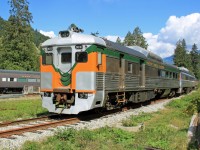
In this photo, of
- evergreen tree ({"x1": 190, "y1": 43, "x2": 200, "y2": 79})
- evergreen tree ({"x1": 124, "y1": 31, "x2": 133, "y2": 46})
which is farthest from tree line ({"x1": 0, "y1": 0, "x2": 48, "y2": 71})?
evergreen tree ({"x1": 190, "y1": 43, "x2": 200, "y2": 79})

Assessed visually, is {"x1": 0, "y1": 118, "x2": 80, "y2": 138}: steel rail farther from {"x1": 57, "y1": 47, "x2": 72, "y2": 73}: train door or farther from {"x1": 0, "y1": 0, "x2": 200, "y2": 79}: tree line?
{"x1": 0, "y1": 0, "x2": 200, "y2": 79}: tree line

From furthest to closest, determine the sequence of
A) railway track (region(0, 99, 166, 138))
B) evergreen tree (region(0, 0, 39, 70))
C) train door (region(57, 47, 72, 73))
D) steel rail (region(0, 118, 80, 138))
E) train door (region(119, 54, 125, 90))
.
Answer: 1. evergreen tree (region(0, 0, 39, 70))
2. train door (region(119, 54, 125, 90))
3. train door (region(57, 47, 72, 73))
4. railway track (region(0, 99, 166, 138))
5. steel rail (region(0, 118, 80, 138))

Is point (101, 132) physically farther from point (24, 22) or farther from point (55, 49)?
point (24, 22)

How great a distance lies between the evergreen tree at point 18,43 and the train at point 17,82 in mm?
13104

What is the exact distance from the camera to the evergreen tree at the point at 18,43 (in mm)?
60812

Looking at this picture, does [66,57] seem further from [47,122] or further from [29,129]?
[29,129]

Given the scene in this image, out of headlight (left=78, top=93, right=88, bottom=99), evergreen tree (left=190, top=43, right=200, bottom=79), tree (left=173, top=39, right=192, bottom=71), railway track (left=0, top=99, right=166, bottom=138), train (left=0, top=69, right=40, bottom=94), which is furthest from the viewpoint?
evergreen tree (left=190, top=43, right=200, bottom=79)

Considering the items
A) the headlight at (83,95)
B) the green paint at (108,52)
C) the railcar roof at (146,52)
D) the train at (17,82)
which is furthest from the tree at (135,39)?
the headlight at (83,95)

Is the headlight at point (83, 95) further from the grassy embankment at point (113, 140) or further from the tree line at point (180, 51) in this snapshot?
the tree line at point (180, 51)

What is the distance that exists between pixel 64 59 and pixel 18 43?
159 feet

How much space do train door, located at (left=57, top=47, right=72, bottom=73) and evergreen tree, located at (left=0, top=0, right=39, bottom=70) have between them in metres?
47.7

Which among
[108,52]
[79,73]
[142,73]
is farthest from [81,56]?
[142,73]

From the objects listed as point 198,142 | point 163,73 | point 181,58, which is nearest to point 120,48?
point 198,142

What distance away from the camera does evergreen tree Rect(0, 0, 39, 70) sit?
60812 mm
